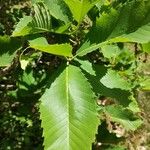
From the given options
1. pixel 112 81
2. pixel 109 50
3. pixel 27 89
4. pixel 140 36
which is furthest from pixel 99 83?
pixel 27 89

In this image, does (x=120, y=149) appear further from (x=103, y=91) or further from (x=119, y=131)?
(x=103, y=91)

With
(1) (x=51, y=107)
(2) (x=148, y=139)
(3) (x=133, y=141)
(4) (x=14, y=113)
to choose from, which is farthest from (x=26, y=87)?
(2) (x=148, y=139)

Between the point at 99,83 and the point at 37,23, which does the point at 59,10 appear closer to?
the point at 37,23

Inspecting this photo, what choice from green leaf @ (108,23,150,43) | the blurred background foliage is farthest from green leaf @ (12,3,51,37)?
the blurred background foliage

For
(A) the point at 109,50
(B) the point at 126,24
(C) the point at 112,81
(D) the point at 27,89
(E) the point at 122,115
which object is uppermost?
(B) the point at 126,24

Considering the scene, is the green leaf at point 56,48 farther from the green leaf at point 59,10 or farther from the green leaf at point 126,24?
the green leaf at point 59,10
